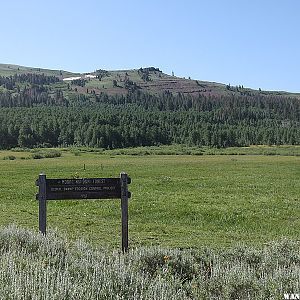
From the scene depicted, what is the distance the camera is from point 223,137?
188875 mm

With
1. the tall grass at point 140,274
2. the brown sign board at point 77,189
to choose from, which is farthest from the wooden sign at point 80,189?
the tall grass at point 140,274

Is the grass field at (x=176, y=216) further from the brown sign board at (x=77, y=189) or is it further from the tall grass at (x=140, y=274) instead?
the tall grass at (x=140, y=274)

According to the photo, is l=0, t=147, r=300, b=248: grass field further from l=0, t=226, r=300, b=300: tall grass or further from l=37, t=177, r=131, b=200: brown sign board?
l=0, t=226, r=300, b=300: tall grass

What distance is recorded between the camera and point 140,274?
841cm

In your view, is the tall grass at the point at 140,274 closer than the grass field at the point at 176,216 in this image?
Yes

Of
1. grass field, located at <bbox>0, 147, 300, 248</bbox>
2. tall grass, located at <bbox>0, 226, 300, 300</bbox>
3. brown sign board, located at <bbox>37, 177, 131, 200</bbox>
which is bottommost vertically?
grass field, located at <bbox>0, 147, 300, 248</bbox>

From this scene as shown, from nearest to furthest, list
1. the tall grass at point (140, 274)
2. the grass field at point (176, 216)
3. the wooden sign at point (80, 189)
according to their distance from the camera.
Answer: the tall grass at point (140, 274)
the wooden sign at point (80, 189)
the grass field at point (176, 216)

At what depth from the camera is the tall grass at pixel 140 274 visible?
6340 millimetres

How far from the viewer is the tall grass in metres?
6.34

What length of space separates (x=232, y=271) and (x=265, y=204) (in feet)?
64.8

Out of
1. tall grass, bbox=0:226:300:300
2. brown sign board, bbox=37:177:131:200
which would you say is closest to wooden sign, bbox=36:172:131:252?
brown sign board, bbox=37:177:131:200

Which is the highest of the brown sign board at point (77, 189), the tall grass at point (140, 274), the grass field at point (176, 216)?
the brown sign board at point (77, 189)

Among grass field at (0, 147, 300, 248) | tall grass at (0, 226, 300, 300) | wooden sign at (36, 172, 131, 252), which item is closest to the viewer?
tall grass at (0, 226, 300, 300)

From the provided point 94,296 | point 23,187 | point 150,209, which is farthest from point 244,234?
point 23,187
